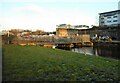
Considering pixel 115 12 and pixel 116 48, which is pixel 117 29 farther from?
pixel 116 48

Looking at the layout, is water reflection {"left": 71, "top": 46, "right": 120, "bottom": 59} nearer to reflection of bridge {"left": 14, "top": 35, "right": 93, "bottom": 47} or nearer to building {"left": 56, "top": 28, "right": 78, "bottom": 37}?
reflection of bridge {"left": 14, "top": 35, "right": 93, "bottom": 47}

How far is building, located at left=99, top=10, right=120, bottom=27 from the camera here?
78.4m

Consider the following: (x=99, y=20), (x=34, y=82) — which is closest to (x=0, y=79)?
(x=34, y=82)

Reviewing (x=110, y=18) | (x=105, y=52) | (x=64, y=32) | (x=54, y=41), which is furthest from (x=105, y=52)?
(x=110, y=18)

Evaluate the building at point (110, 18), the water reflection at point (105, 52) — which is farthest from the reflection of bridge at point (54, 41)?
the building at point (110, 18)

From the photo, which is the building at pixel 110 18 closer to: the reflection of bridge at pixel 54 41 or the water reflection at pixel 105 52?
the reflection of bridge at pixel 54 41

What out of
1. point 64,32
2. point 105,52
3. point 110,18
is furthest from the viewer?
point 110,18

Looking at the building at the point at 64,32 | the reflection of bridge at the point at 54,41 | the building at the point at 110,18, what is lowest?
the reflection of bridge at the point at 54,41

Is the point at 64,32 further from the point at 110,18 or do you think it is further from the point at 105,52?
the point at 105,52

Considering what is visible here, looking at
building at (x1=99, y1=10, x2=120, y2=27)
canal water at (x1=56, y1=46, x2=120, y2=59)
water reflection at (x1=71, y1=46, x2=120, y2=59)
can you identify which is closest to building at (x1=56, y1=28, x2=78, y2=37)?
building at (x1=99, y1=10, x2=120, y2=27)

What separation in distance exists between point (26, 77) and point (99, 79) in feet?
7.82

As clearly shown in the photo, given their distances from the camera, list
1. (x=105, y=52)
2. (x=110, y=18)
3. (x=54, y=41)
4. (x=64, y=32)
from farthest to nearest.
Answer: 1. (x=110, y=18)
2. (x=64, y=32)
3. (x=54, y=41)
4. (x=105, y=52)

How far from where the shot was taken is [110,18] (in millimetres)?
84125

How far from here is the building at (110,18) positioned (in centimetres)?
7844
